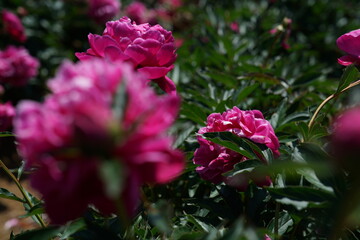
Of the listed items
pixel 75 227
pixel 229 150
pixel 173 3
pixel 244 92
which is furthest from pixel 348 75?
pixel 173 3

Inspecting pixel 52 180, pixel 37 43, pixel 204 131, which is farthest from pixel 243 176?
pixel 37 43

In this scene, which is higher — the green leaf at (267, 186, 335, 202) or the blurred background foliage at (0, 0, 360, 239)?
the green leaf at (267, 186, 335, 202)

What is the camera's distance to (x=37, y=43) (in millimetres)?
3807

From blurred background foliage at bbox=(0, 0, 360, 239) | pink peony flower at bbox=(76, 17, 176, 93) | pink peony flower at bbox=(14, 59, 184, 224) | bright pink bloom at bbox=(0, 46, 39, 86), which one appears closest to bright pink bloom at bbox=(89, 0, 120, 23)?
blurred background foliage at bbox=(0, 0, 360, 239)

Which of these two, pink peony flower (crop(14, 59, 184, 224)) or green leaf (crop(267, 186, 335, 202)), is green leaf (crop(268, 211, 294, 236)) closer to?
green leaf (crop(267, 186, 335, 202))

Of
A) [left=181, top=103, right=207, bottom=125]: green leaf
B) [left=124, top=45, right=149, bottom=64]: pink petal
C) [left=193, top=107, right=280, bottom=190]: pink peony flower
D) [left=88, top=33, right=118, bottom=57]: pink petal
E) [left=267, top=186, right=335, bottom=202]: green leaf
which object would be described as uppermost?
[left=88, top=33, right=118, bottom=57]: pink petal

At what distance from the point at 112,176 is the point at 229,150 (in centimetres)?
50

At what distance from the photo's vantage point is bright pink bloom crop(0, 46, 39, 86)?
2947 mm

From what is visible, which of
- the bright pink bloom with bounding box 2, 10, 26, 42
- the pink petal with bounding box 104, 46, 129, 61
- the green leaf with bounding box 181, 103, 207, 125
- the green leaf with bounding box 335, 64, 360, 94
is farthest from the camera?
the bright pink bloom with bounding box 2, 10, 26, 42

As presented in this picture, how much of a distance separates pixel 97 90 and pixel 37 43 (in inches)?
143

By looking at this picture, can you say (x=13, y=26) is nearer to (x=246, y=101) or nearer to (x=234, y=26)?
(x=234, y=26)

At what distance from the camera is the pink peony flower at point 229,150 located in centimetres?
86

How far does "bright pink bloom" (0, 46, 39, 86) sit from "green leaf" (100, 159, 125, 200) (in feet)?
9.11

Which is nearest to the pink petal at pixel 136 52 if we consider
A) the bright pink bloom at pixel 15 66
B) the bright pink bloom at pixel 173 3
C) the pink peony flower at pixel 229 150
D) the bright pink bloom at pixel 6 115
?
the pink peony flower at pixel 229 150
